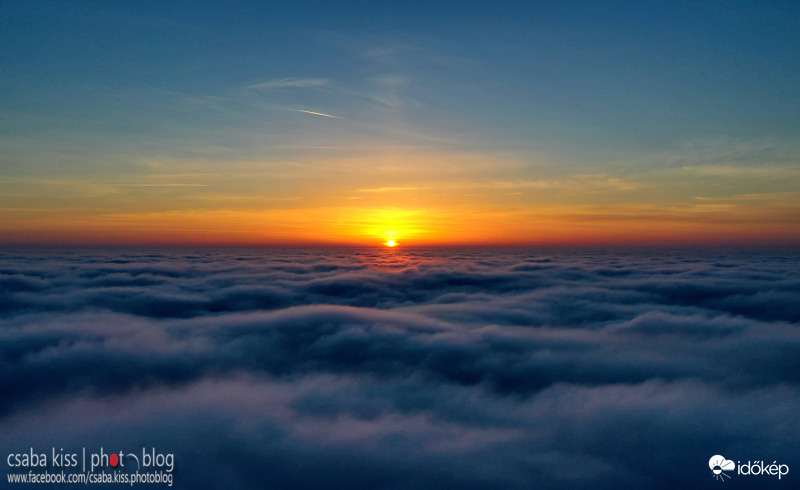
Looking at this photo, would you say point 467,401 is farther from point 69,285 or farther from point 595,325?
point 69,285

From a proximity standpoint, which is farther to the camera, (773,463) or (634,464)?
(634,464)

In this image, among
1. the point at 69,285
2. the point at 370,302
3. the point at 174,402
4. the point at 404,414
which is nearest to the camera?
the point at 404,414

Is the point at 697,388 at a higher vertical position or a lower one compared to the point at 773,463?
lower

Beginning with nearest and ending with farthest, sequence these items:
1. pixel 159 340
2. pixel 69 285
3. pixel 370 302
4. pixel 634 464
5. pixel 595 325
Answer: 1. pixel 634 464
2. pixel 159 340
3. pixel 595 325
4. pixel 370 302
5. pixel 69 285

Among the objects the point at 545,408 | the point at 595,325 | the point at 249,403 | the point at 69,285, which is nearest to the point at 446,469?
the point at 545,408

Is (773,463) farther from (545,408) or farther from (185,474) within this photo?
(185,474)

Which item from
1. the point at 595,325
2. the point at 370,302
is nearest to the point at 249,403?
the point at 595,325
